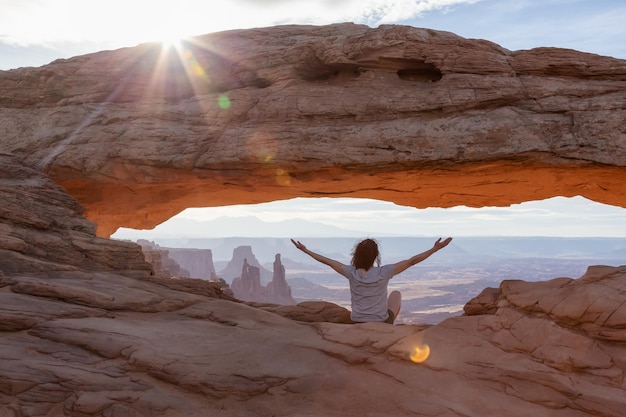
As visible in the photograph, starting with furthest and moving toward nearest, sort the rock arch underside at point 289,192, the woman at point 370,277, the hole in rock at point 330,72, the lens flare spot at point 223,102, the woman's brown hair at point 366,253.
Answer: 1. the lens flare spot at point 223,102
2. the hole in rock at point 330,72
3. the woman's brown hair at point 366,253
4. the woman at point 370,277
5. the rock arch underside at point 289,192

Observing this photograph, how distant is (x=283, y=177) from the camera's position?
18172 millimetres

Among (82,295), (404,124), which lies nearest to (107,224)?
(82,295)

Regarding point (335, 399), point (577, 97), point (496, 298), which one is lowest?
point (335, 399)

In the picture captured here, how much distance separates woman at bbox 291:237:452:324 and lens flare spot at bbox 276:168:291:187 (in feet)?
20.0

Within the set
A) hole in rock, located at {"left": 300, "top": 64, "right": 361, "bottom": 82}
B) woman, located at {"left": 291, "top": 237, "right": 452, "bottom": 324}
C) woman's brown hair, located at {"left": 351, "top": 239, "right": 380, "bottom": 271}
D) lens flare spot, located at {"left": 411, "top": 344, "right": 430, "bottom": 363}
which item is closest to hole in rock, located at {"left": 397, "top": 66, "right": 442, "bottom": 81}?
hole in rock, located at {"left": 300, "top": 64, "right": 361, "bottom": 82}

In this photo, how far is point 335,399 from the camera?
29.6 ft

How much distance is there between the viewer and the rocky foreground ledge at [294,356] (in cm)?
861

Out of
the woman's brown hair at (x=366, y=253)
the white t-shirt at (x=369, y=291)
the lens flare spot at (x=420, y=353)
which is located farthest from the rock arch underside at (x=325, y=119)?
the lens flare spot at (x=420, y=353)

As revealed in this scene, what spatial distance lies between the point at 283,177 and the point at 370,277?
25.1ft

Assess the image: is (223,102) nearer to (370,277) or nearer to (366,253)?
(366,253)

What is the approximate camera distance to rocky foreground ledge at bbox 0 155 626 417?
861 cm

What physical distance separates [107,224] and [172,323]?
1498cm

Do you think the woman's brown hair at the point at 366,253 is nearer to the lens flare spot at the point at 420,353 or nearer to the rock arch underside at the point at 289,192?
the rock arch underside at the point at 289,192

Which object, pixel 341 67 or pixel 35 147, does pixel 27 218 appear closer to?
pixel 35 147
